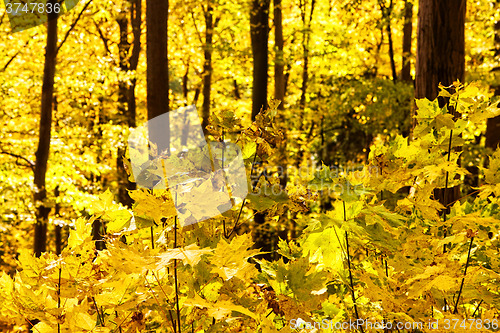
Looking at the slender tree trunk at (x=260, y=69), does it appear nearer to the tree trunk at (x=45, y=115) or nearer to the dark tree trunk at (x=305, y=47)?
the tree trunk at (x=45, y=115)

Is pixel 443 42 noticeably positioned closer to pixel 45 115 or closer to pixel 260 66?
pixel 260 66

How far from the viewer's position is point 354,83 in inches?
492

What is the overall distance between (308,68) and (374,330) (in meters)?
14.0

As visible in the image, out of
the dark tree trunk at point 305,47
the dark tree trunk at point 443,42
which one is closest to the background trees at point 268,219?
the dark tree trunk at point 443,42

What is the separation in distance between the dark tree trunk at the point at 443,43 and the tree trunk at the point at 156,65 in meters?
2.60

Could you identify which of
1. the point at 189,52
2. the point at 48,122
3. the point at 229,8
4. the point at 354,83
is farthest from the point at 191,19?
the point at 48,122

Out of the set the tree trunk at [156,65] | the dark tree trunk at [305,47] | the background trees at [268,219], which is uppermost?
the dark tree trunk at [305,47]

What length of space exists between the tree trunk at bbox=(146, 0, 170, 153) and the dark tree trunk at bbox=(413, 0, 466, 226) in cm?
260

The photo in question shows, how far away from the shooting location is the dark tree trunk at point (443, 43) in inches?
154

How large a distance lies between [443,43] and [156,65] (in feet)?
9.26

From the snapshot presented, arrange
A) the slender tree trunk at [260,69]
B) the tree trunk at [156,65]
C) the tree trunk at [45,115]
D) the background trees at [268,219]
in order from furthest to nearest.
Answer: the slender tree trunk at [260,69], the tree trunk at [45,115], the tree trunk at [156,65], the background trees at [268,219]

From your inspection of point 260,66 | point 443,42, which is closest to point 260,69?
point 260,66

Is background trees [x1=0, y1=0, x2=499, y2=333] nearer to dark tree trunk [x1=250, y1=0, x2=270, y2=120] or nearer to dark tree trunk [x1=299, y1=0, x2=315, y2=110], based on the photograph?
dark tree trunk [x1=250, y1=0, x2=270, y2=120]

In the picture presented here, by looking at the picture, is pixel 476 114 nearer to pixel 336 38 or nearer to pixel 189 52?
pixel 336 38
